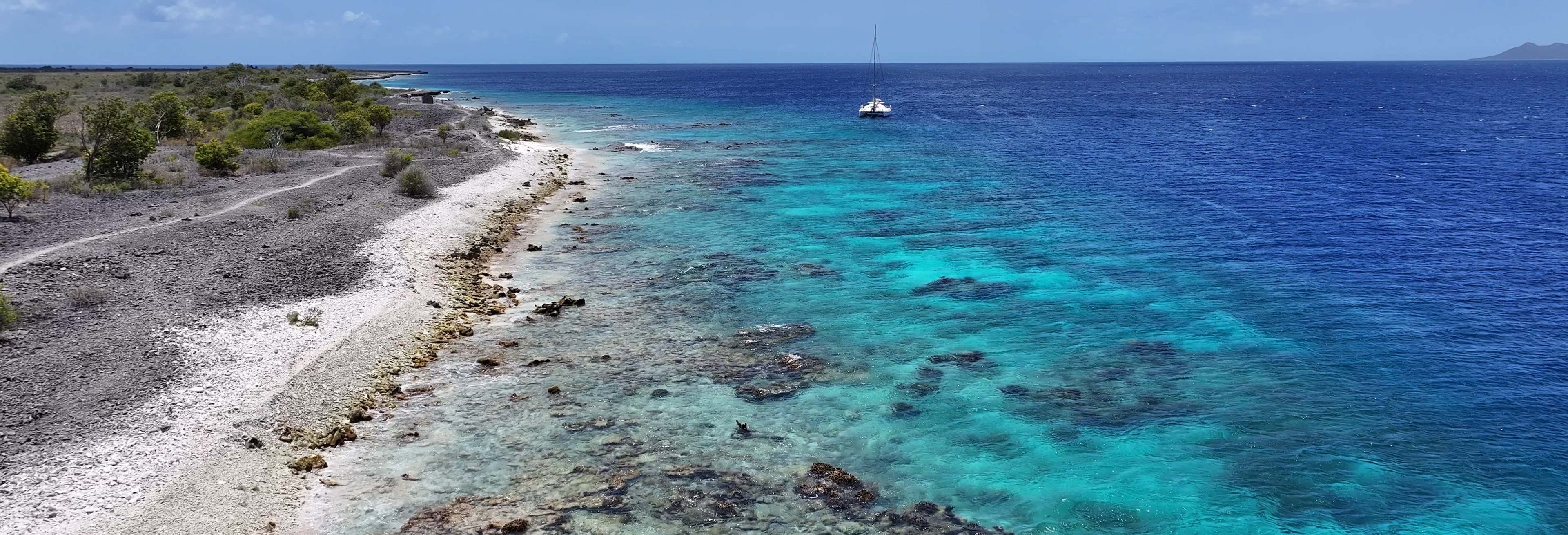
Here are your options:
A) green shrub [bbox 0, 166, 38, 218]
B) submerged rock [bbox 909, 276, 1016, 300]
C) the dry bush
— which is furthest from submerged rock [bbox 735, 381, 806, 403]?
green shrub [bbox 0, 166, 38, 218]

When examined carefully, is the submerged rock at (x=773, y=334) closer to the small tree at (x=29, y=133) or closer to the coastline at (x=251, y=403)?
the coastline at (x=251, y=403)

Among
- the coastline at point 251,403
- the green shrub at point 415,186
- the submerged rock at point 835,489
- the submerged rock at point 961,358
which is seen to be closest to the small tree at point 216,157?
the green shrub at point 415,186

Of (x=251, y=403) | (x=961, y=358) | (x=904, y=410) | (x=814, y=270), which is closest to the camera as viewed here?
(x=251, y=403)

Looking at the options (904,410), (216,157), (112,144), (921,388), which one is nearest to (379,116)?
(216,157)

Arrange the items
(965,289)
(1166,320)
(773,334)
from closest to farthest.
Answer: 1. (773,334)
2. (1166,320)
3. (965,289)

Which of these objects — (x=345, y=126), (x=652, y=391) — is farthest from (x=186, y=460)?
(x=345, y=126)

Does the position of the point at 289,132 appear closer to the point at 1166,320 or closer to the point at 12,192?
the point at 12,192

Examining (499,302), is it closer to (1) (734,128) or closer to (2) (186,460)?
(2) (186,460)
